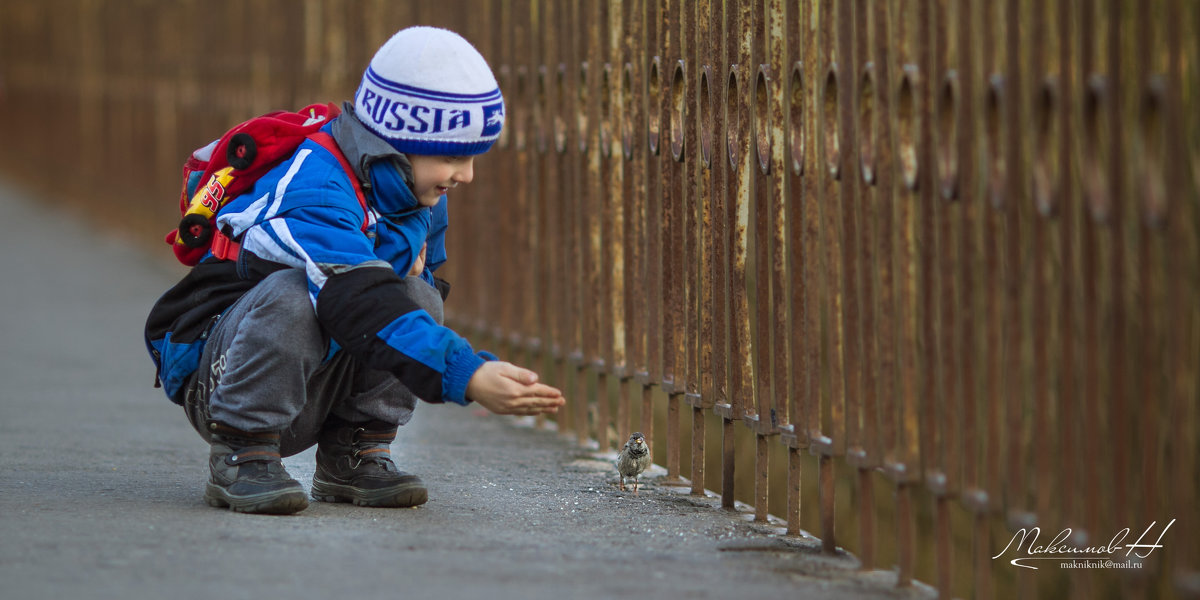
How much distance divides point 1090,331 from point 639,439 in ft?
5.94

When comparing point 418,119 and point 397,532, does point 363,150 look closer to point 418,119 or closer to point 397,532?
point 418,119

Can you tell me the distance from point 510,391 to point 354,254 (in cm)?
55

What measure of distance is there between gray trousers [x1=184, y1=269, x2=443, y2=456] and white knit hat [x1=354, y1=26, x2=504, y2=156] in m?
0.40

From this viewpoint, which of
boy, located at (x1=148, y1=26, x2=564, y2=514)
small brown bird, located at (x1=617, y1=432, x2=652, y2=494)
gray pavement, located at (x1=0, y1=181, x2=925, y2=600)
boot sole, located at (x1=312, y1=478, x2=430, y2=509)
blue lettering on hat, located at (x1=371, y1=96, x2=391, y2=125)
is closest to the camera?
gray pavement, located at (x1=0, y1=181, x2=925, y2=600)

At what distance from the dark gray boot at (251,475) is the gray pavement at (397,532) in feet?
0.12

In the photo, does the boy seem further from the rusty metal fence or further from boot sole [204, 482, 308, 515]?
the rusty metal fence

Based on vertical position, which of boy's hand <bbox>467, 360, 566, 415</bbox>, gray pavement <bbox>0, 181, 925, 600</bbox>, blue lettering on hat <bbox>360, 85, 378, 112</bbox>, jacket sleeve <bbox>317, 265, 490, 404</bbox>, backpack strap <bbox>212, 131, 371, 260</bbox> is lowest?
gray pavement <bbox>0, 181, 925, 600</bbox>

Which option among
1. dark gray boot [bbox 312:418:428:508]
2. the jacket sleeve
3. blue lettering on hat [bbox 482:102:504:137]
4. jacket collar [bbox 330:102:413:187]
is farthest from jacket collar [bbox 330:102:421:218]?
dark gray boot [bbox 312:418:428:508]

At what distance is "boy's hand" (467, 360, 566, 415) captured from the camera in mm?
3119

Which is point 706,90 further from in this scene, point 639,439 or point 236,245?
point 236,245

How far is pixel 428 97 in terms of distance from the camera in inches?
139

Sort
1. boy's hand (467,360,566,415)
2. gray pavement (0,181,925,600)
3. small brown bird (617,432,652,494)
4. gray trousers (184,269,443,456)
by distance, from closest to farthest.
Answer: gray pavement (0,181,925,600) → boy's hand (467,360,566,415) → gray trousers (184,269,443,456) → small brown bird (617,432,652,494)

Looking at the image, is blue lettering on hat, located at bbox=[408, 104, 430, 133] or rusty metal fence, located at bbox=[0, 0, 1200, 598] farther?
blue lettering on hat, located at bbox=[408, 104, 430, 133]

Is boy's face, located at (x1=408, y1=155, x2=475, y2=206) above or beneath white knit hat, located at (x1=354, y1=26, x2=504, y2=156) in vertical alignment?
beneath
